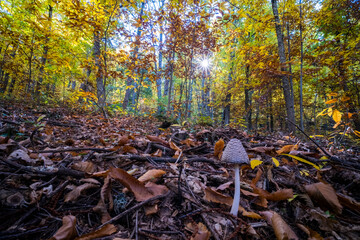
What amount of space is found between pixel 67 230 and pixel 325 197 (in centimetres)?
174

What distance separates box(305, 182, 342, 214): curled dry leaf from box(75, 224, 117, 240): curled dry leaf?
147cm

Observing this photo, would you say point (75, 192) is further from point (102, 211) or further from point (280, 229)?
point (280, 229)

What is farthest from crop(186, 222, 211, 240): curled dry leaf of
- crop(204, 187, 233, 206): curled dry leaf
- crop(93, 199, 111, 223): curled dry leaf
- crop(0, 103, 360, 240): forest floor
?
crop(93, 199, 111, 223): curled dry leaf

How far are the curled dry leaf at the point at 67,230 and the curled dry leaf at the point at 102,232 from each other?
0.29 ft

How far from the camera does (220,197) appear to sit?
1188 millimetres

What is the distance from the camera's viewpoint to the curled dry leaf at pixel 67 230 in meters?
0.82

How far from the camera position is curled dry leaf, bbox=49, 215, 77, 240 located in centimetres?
82

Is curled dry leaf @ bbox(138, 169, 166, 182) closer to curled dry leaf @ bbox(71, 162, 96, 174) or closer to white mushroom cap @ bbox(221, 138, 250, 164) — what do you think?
curled dry leaf @ bbox(71, 162, 96, 174)

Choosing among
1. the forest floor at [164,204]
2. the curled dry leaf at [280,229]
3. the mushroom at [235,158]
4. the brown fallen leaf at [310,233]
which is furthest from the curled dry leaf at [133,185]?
the brown fallen leaf at [310,233]

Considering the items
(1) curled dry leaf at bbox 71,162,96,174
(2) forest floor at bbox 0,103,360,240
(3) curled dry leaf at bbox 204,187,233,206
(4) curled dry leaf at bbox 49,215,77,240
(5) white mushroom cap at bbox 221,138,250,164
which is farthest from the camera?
(1) curled dry leaf at bbox 71,162,96,174

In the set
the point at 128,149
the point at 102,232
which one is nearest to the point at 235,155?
the point at 102,232

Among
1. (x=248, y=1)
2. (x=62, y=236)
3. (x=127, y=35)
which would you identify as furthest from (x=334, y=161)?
(x=127, y=35)

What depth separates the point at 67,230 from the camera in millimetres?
846

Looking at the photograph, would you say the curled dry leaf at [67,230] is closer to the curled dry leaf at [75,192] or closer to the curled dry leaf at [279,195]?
the curled dry leaf at [75,192]
